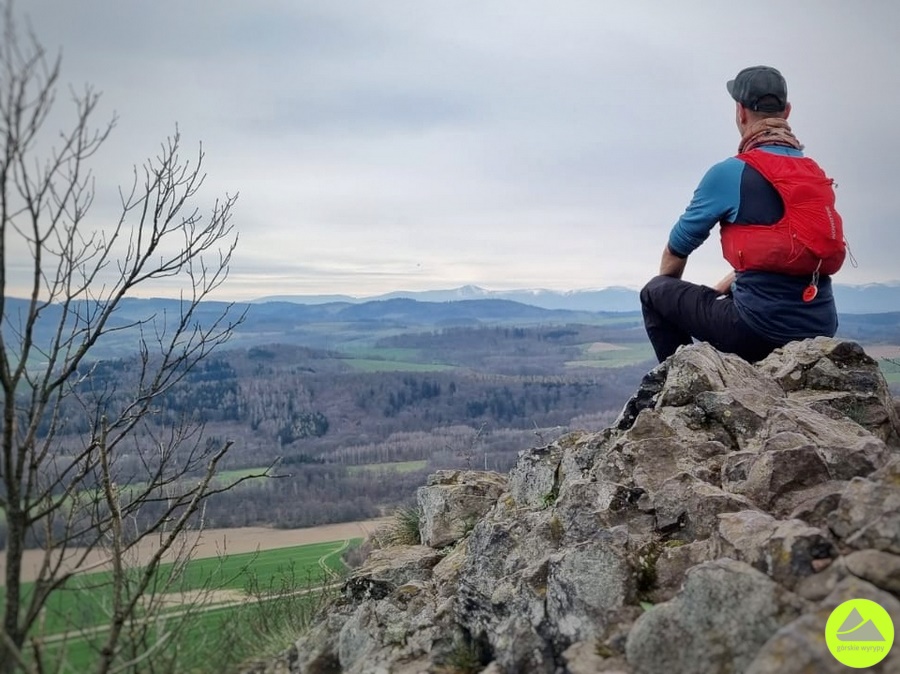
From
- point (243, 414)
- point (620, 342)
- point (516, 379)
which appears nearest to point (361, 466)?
point (243, 414)

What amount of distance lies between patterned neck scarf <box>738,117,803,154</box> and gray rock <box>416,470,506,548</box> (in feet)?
16.6

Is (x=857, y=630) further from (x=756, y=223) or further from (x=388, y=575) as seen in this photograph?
(x=388, y=575)

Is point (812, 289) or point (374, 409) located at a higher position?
point (812, 289)

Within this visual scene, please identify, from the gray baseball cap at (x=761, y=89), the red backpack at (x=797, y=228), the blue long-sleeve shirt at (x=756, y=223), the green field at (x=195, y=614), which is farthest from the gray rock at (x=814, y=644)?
the gray baseball cap at (x=761, y=89)

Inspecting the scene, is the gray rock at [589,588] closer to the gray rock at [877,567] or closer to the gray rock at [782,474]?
the gray rock at [782,474]

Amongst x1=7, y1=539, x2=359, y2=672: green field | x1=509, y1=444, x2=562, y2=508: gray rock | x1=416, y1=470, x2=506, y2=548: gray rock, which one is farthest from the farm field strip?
x1=509, y1=444, x2=562, y2=508: gray rock

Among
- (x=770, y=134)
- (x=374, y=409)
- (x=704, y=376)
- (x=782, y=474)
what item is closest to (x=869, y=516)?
(x=782, y=474)

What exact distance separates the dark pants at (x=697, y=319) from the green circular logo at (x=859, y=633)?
180 inches

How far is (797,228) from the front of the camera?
6727mm

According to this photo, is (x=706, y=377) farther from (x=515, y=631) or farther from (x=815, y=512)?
(x=515, y=631)

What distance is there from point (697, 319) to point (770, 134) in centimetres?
208

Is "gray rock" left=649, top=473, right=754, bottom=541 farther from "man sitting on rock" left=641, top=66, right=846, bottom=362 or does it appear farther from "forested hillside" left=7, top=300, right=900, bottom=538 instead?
"forested hillside" left=7, top=300, right=900, bottom=538

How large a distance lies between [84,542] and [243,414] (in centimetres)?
10344

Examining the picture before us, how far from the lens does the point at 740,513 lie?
4.60 meters
